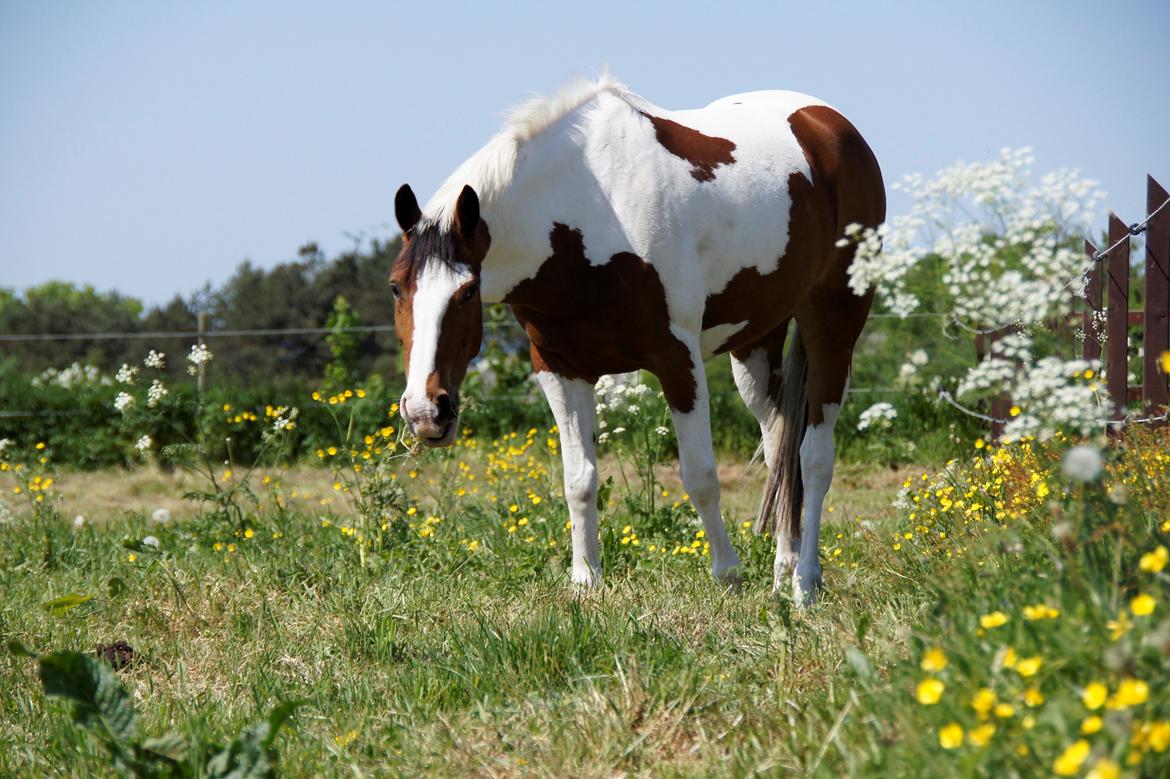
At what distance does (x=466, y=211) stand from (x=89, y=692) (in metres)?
1.91

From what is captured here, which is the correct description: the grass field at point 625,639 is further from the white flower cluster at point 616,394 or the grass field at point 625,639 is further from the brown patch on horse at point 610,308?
the brown patch on horse at point 610,308

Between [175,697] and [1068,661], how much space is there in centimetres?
249

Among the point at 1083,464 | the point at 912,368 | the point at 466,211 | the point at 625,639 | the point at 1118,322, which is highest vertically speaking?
the point at 466,211

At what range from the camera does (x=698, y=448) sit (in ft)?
14.1

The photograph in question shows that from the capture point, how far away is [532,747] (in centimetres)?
262

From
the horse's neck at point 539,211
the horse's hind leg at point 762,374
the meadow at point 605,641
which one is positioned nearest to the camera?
the meadow at point 605,641

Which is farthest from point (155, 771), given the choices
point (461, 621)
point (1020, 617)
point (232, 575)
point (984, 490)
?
point (984, 490)

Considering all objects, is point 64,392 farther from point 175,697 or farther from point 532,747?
point 532,747

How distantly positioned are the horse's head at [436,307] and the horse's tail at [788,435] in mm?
1722

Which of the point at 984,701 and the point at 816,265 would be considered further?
the point at 816,265

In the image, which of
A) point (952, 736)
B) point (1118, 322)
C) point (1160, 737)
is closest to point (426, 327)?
point (952, 736)

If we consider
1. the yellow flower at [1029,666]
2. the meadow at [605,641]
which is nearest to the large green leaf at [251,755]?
A: the meadow at [605,641]

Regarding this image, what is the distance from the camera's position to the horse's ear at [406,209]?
12.6 feet

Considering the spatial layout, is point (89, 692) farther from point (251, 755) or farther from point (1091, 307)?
point (1091, 307)
